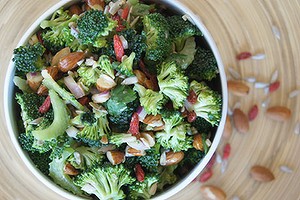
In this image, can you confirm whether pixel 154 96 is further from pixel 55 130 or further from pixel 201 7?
pixel 201 7

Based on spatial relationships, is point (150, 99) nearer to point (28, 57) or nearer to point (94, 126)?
point (94, 126)

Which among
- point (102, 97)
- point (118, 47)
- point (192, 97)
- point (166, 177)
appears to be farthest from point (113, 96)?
point (166, 177)

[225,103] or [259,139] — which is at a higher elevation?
[225,103]

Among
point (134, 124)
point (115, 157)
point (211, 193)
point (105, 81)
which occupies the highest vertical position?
point (105, 81)

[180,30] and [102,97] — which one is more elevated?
[180,30]

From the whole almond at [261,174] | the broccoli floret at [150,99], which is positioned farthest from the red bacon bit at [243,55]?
the broccoli floret at [150,99]

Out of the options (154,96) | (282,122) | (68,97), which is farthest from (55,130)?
(282,122)

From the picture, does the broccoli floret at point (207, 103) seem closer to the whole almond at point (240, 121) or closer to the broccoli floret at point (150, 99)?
the broccoli floret at point (150, 99)
